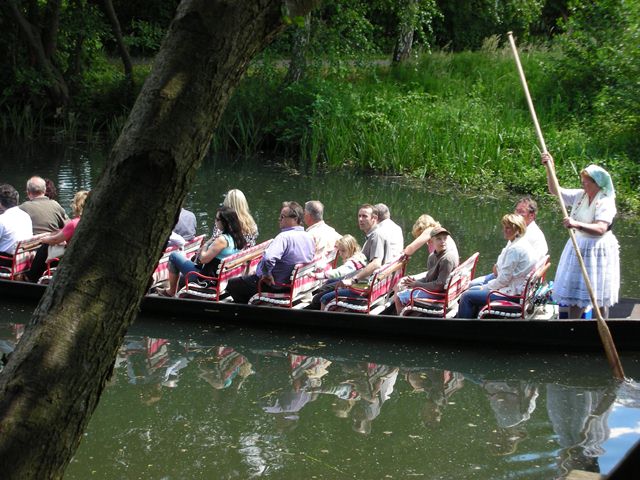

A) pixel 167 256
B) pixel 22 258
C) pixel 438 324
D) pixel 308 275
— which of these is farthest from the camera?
pixel 22 258

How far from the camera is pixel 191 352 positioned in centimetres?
863

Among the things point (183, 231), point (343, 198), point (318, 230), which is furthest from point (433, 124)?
point (318, 230)

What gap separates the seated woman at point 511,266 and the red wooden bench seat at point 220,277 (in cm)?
204

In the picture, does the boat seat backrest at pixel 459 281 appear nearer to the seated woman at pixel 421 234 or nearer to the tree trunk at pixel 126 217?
the seated woman at pixel 421 234

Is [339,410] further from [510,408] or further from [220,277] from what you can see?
[220,277]

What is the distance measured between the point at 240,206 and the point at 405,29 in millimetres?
13521

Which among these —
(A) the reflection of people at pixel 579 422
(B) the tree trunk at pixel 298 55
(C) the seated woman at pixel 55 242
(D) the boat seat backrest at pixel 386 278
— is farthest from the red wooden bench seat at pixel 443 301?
(B) the tree trunk at pixel 298 55

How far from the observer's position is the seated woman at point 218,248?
355 inches

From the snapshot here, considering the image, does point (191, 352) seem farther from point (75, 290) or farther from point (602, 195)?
point (75, 290)

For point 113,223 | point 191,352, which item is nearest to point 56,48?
point 191,352

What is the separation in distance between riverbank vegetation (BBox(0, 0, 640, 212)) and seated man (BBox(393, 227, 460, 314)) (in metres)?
6.85

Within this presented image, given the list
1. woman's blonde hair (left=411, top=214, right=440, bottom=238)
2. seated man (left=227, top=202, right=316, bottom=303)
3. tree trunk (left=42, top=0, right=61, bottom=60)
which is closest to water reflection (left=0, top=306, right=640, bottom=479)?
seated man (left=227, top=202, right=316, bottom=303)

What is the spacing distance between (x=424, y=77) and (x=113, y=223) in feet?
62.3

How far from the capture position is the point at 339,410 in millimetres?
7305
